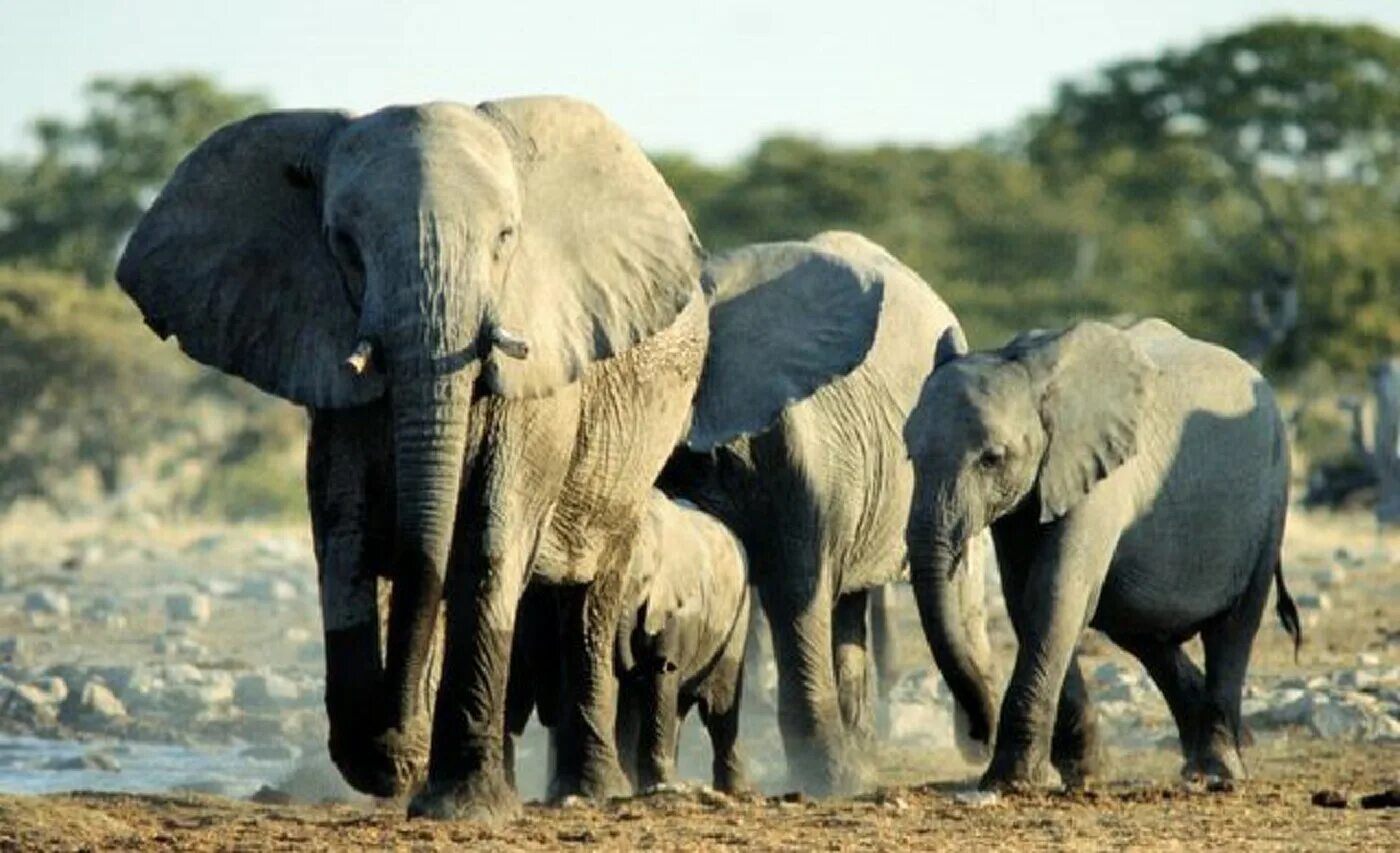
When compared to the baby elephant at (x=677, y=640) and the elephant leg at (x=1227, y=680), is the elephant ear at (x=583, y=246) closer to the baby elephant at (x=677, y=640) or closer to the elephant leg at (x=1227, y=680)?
the baby elephant at (x=677, y=640)

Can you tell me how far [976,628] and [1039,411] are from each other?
5.45 ft

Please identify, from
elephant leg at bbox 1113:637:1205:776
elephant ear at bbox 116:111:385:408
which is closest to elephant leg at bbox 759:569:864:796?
elephant leg at bbox 1113:637:1205:776

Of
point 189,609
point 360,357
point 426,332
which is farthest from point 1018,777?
point 189,609

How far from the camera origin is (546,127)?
818cm

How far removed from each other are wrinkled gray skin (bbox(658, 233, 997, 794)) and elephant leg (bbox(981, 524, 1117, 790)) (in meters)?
0.50

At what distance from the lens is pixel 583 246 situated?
814 cm

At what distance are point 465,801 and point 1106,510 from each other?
2.45 meters

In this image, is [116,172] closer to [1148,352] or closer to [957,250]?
[957,250]

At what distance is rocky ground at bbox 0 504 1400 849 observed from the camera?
25.3 feet

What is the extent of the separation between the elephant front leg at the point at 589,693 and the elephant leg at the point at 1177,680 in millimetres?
1941

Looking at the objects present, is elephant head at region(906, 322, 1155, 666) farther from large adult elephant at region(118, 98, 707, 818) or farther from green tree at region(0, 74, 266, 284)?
green tree at region(0, 74, 266, 284)

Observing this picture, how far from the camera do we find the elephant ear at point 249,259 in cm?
774

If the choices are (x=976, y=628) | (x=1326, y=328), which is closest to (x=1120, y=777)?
(x=976, y=628)

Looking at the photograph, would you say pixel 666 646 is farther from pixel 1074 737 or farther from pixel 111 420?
pixel 111 420
